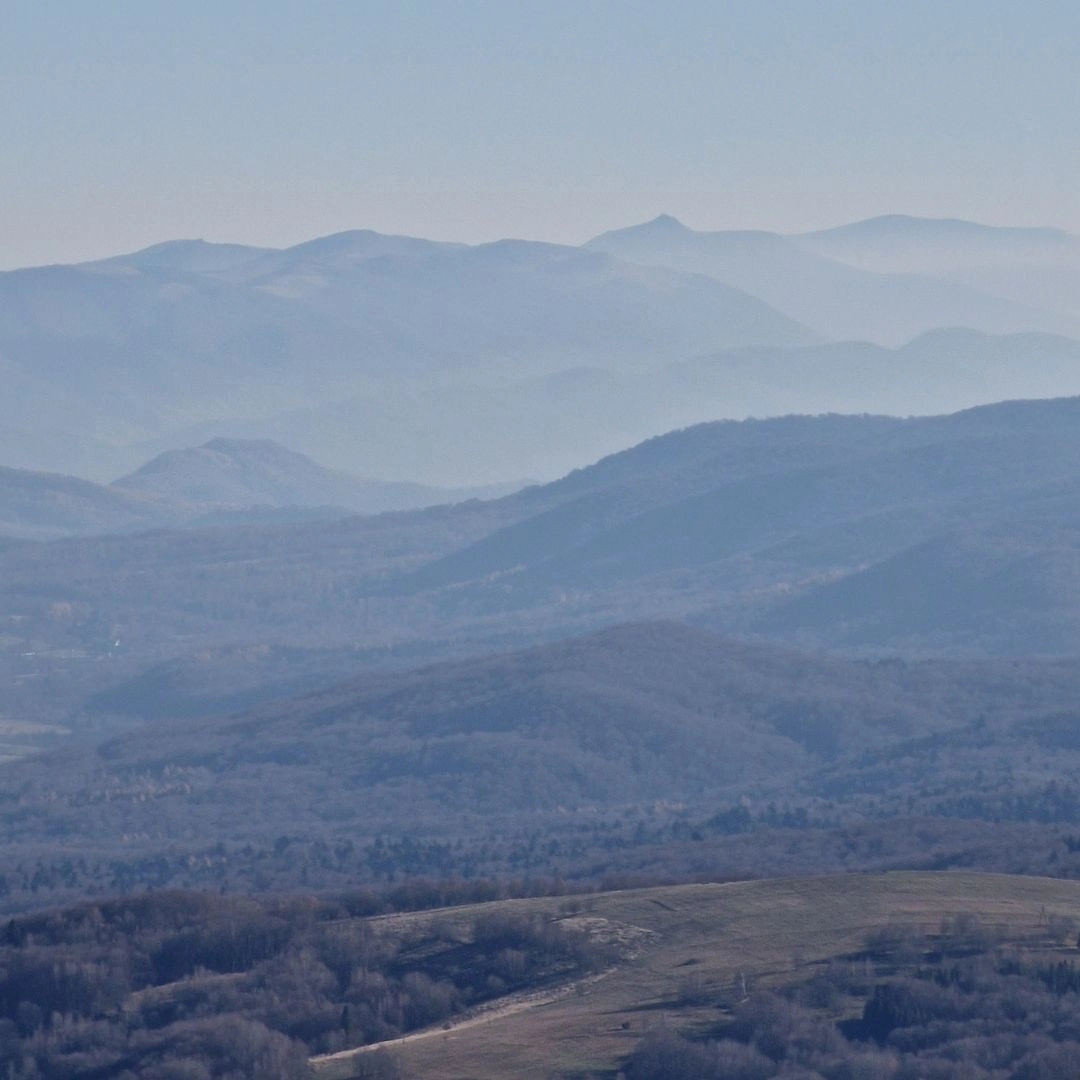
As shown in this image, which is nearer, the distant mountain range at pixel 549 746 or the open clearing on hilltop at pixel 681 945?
the open clearing on hilltop at pixel 681 945

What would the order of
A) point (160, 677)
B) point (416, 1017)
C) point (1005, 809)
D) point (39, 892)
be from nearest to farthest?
1. point (416, 1017)
2. point (39, 892)
3. point (1005, 809)
4. point (160, 677)

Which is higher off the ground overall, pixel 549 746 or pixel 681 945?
pixel 681 945

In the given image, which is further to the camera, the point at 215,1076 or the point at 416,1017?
the point at 416,1017

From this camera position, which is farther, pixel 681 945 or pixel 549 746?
pixel 549 746

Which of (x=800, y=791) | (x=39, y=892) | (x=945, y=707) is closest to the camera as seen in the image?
(x=39, y=892)

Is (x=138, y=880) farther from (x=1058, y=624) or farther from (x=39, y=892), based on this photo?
(x=1058, y=624)

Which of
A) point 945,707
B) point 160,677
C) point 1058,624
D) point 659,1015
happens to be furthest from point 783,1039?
point 160,677

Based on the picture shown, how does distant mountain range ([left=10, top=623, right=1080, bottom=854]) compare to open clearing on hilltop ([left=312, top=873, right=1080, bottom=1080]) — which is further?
distant mountain range ([left=10, top=623, right=1080, bottom=854])
